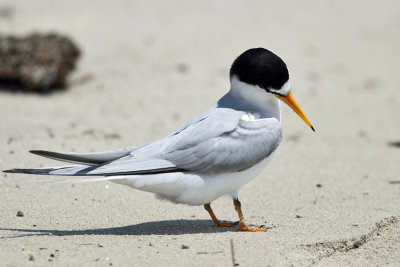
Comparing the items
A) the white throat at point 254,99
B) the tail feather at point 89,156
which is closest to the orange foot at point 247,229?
the white throat at point 254,99

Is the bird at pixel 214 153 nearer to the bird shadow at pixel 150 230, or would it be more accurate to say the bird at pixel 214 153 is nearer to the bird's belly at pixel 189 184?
the bird's belly at pixel 189 184

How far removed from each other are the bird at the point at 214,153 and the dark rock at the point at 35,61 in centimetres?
386

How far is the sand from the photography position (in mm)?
3969

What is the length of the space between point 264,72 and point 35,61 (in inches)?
164

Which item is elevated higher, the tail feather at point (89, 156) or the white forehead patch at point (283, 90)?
the white forehead patch at point (283, 90)

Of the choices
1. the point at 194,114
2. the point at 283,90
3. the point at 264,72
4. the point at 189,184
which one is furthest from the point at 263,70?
the point at 194,114

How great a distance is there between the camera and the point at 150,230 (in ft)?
14.0

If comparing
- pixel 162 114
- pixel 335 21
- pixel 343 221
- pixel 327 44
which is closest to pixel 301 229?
pixel 343 221

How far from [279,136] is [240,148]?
1.07ft

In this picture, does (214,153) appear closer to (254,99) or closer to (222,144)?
(222,144)

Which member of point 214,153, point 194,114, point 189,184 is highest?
point 214,153

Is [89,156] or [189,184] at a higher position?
[89,156]

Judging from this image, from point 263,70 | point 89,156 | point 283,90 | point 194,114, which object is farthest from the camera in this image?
point 194,114

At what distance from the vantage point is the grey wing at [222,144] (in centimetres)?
417
